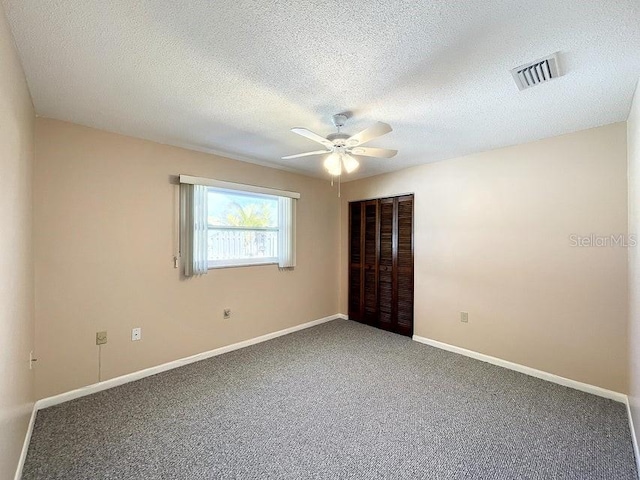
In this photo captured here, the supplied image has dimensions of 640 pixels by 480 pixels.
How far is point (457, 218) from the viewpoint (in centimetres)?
346

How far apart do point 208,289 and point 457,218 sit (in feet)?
10.0

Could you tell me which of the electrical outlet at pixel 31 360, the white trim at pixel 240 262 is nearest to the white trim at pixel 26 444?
the electrical outlet at pixel 31 360

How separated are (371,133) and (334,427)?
2.12 metres

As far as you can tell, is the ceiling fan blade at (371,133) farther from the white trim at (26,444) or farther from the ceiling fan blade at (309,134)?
the white trim at (26,444)

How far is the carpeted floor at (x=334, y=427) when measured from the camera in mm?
1680

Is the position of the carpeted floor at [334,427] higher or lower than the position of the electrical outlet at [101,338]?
lower

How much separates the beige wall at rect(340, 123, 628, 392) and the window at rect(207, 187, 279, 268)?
6.56 ft

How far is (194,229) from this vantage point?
311cm

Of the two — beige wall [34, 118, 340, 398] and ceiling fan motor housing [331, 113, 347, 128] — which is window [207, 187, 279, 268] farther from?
ceiling fan motor housing [331, 113, 347, 128]

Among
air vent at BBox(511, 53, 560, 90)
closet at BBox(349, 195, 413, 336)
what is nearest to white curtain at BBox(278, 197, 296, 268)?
closet at BBox(349, 195, 413, 336)

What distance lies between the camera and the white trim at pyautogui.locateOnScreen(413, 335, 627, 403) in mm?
2439

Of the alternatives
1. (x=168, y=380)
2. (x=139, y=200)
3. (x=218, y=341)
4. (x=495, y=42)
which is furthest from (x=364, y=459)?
(x=139, y=200)

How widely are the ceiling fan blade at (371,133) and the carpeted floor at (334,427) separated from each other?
209 centimetres

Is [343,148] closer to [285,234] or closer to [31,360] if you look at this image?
[285,234]
